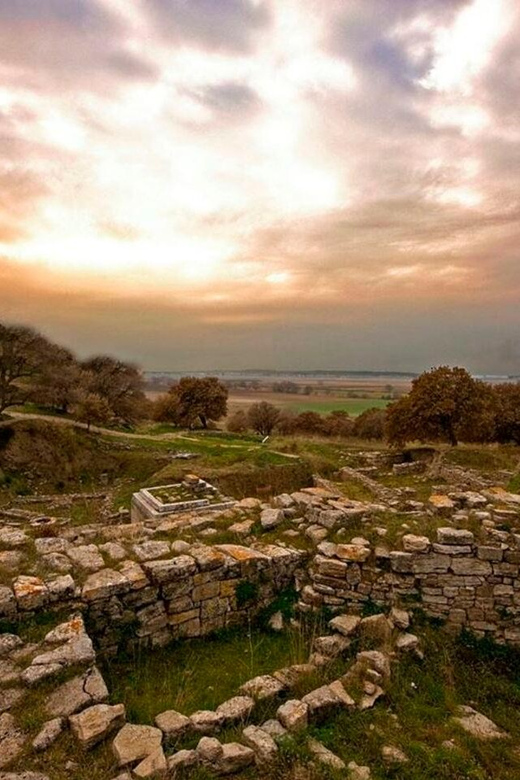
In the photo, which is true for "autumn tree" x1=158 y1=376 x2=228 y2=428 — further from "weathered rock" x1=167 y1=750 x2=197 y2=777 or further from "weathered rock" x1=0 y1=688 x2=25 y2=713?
"weathered rock" x1=167 y1=750 x2=197 y2=777

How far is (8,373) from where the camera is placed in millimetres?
28578

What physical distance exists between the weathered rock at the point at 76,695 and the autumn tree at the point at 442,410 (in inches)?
879

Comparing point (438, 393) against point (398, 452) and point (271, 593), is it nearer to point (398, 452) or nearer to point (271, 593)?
point (398, 452)

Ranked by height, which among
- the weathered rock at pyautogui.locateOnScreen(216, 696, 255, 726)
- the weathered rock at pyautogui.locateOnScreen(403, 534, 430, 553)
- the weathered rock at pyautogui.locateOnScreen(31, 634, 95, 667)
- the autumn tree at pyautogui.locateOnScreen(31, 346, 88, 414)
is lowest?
the weathered rock at pyautogui.locateOnScreen(216, 696, 255, 726)

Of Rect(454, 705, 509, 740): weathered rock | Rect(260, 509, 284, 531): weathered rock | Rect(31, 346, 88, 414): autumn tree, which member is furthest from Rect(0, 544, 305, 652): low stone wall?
Rect(31, 346, 88, 414): autumn tree

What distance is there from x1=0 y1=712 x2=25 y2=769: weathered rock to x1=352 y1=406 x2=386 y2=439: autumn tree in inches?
1603

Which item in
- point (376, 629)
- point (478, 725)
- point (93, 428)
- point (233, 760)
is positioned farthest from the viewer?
point (93, 428)

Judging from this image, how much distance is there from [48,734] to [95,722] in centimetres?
41

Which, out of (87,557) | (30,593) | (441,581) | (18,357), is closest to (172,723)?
(30,593)

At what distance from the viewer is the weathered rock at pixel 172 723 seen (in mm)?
4289

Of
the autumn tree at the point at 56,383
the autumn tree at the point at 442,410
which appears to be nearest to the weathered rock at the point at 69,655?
the autumn tree at the point at 442,410

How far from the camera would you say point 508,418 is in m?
28.5

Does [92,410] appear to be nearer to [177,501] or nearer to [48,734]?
[177,501]

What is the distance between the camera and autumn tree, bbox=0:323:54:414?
26.8m
